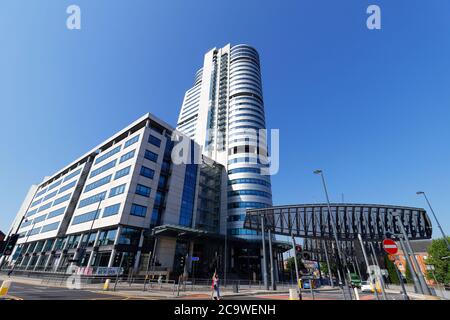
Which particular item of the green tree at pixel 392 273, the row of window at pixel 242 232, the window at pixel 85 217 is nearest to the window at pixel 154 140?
the window at pixel 85 217

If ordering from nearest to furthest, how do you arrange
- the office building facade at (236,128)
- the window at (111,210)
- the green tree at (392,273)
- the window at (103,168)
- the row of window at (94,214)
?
the window at (111,210), the row of window at (94,214), the window at (103,168), the green tree at (392,273), the office building facade at (236,128)

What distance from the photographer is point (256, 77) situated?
86.9m

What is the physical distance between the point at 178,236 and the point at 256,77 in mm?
70881

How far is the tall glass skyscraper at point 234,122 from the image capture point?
60156mm

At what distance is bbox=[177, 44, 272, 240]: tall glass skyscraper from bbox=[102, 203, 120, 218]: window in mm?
31540

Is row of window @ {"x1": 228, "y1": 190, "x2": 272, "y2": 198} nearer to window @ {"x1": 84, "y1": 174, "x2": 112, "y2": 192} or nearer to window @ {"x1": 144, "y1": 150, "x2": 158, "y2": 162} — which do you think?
window @ {"x1": 144, "y1": 150, "x2": 158, "y2": 162}

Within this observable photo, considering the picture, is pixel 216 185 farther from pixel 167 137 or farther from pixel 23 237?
pixel 23 237

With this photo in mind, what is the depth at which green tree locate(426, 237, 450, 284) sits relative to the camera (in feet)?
135

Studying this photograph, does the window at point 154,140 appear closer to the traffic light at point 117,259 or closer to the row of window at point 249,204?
the traffic light at point 117,259

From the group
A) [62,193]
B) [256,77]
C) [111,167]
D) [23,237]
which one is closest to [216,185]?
[111,167]

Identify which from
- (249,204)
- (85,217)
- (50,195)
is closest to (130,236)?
(85,217)

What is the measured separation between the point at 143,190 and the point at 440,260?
5993 cm

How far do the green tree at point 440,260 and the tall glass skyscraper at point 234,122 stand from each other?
3546 centimetres

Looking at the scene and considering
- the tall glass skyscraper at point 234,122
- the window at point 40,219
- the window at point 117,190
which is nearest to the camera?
the window at point 117,190
